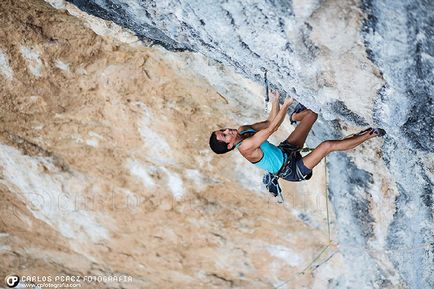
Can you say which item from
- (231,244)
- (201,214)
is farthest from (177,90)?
(231,244)

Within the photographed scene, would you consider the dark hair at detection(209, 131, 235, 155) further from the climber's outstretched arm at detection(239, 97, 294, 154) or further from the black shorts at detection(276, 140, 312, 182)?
the black shorts at detection(276, 140, 312, 182)

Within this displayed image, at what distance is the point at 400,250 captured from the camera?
5.42 m

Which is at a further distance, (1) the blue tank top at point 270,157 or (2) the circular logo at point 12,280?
(2) the circular logo at point 12,280

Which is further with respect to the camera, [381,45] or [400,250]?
[400,250]

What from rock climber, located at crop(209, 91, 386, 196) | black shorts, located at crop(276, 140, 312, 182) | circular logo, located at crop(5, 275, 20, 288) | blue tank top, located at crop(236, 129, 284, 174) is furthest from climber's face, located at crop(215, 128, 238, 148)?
circular logo, located at crop(5, 275, 20, 288)

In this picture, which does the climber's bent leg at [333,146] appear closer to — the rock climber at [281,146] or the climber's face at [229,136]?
the rock climber at [281,146]

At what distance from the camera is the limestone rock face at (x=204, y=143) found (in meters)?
3.29

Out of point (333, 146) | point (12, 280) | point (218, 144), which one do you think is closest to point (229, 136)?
point (218, 144)

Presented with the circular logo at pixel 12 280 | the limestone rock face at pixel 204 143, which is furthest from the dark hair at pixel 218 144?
the circular logo at pixel 12 280

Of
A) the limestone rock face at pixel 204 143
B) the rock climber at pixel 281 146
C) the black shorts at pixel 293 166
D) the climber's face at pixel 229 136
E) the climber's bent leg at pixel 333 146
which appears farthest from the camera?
the black shorts at pixel 293 166

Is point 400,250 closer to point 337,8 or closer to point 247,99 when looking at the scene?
point 247,99

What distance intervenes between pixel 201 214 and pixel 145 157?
1.10 meters

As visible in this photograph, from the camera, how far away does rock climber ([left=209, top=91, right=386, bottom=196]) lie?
4363mm

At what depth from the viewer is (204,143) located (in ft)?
19.1
